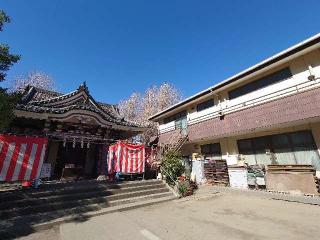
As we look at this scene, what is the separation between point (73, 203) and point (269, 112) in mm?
10994

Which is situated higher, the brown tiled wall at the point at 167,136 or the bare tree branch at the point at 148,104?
the bare tree branch at the point at 148,104

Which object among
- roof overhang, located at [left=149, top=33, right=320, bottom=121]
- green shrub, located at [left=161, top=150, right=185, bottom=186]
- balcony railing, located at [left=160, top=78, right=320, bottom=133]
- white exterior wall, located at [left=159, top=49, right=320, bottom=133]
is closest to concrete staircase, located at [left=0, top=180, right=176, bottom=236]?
green shrub, located at [left=161, top=150, right=185, bottom=186]

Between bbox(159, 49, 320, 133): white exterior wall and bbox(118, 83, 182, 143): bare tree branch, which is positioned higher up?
bbox(118, 83, 182, 143): bare tree branch

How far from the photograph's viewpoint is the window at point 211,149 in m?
16.6

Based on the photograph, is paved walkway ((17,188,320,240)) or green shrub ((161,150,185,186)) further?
green shrub ((161,150,185,186))

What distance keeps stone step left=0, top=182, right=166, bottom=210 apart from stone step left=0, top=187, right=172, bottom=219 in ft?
0.45

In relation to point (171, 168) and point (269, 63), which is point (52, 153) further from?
point (269, 63)

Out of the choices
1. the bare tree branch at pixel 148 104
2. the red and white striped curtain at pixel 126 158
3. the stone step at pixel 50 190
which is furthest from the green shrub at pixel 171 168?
the bare tree branch at pixel 148 104

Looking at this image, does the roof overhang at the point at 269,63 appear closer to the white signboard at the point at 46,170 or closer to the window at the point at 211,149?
the window at the point at 211,149

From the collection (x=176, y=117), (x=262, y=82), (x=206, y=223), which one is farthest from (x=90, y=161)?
(x=262, y=82)

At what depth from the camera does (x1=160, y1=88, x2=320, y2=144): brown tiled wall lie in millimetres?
9906

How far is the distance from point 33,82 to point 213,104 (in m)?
30.3

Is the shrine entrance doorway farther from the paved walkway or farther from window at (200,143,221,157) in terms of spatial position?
window at (200,143,221,157)

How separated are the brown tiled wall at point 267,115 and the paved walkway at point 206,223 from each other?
14.1 ft
